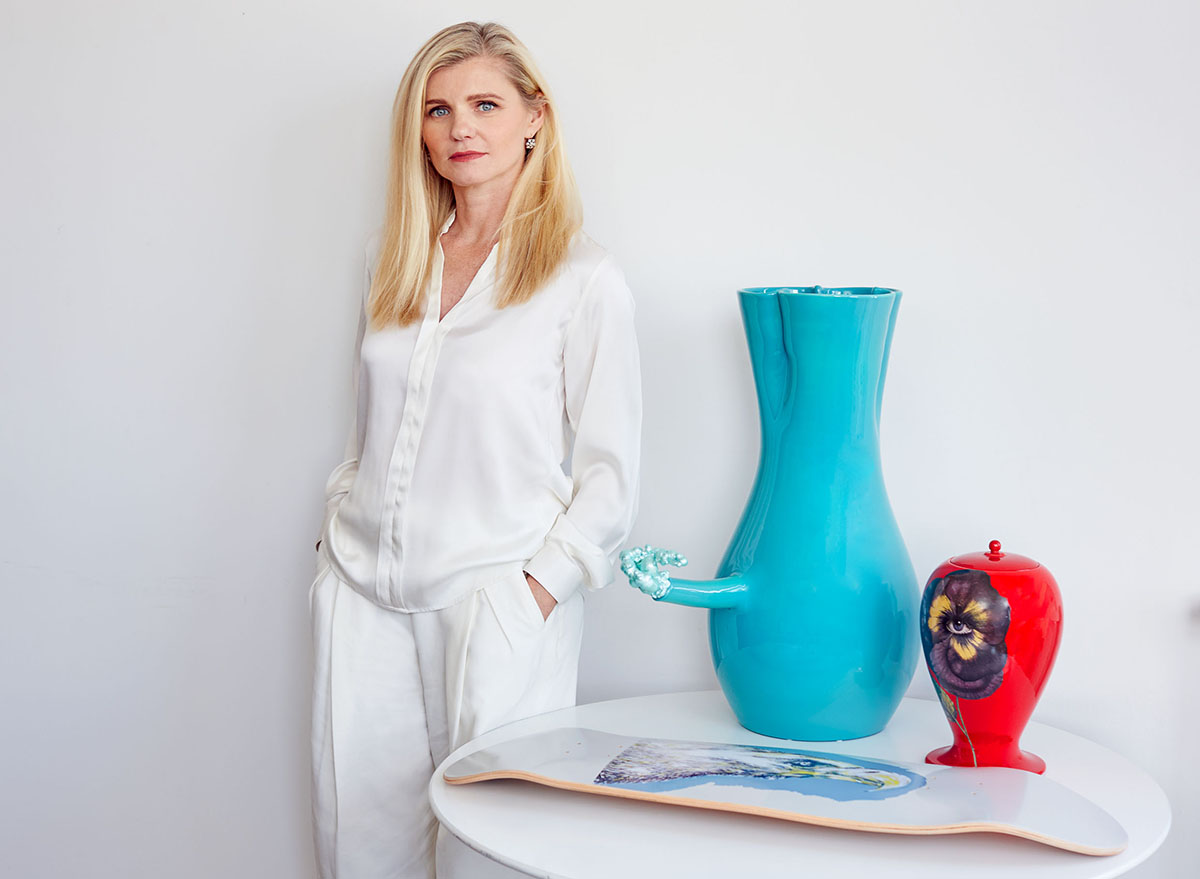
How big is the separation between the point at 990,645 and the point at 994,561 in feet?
0.30

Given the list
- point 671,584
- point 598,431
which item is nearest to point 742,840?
point 671,584

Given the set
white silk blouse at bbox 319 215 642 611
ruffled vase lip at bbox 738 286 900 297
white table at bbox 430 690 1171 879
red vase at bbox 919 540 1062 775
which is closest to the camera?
white table at bbox 430 690 1171 879

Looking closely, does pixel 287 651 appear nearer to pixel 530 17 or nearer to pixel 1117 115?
pixel 530 17

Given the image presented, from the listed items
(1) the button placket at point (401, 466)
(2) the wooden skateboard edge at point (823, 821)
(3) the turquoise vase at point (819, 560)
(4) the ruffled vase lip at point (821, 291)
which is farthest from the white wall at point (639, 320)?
(2) the wooden skateboard edge at point (823, 821)

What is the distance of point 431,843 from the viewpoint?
1576 mm

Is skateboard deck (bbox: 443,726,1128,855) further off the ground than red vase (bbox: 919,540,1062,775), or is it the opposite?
red vase (bbox: 919,540,1062,775)

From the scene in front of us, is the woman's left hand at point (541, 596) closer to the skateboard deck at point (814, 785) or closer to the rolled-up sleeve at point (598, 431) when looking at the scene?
the rolled-up sleeve at point (598, 431)

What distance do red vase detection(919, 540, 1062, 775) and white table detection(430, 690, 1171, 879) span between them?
0.08 meters

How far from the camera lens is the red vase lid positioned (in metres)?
1.24

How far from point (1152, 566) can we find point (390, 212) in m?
1.09

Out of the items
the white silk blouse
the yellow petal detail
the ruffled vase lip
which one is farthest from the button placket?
the yellow petal detail

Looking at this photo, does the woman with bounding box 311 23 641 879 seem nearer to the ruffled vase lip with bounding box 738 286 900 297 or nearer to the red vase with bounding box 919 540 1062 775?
the ruffled vase lip with bounding box 738 286 900 297

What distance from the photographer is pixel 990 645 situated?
1.22 m

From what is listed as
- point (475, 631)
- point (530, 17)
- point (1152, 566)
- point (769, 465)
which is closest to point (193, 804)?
point (475, 631)
